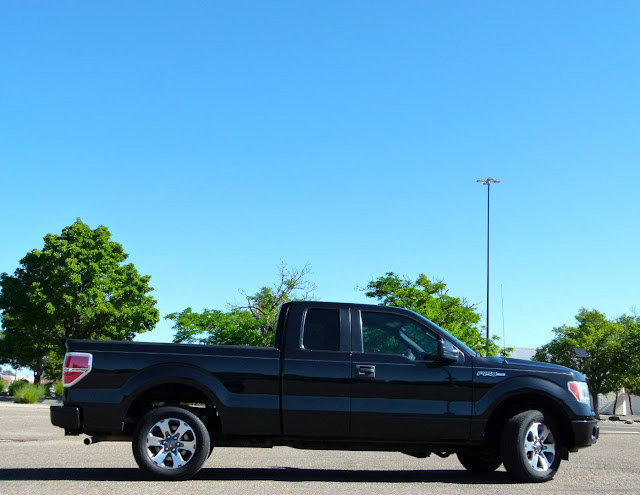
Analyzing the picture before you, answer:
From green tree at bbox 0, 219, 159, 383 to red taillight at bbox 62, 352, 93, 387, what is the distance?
140 feet

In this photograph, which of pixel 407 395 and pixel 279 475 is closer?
pixel 407 395

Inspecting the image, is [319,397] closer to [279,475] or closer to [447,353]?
[279,475]

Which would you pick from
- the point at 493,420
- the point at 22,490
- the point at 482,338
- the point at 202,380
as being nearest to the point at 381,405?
the point at 493,420

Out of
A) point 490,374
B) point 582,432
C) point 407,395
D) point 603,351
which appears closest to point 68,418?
point 407,395

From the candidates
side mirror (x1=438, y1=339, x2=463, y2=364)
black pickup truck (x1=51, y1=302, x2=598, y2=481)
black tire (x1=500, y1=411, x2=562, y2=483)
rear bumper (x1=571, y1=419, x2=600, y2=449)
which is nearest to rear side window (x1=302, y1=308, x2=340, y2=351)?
black pickup truck (x1=51, y1=302, x2=598, y2=481)

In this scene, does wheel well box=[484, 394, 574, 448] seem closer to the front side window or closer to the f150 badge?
the f150 badge

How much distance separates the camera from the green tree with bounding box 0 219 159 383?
162ft

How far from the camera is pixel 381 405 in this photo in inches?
312

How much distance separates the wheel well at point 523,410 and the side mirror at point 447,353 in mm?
759

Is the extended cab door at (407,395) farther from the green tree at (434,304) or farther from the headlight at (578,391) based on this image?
the green tree at (434,304)

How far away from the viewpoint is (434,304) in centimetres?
3934

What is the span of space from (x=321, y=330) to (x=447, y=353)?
4.51 feet

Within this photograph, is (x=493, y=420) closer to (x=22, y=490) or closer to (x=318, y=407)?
(x=318, y=407)

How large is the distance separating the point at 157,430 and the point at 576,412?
177 inches
